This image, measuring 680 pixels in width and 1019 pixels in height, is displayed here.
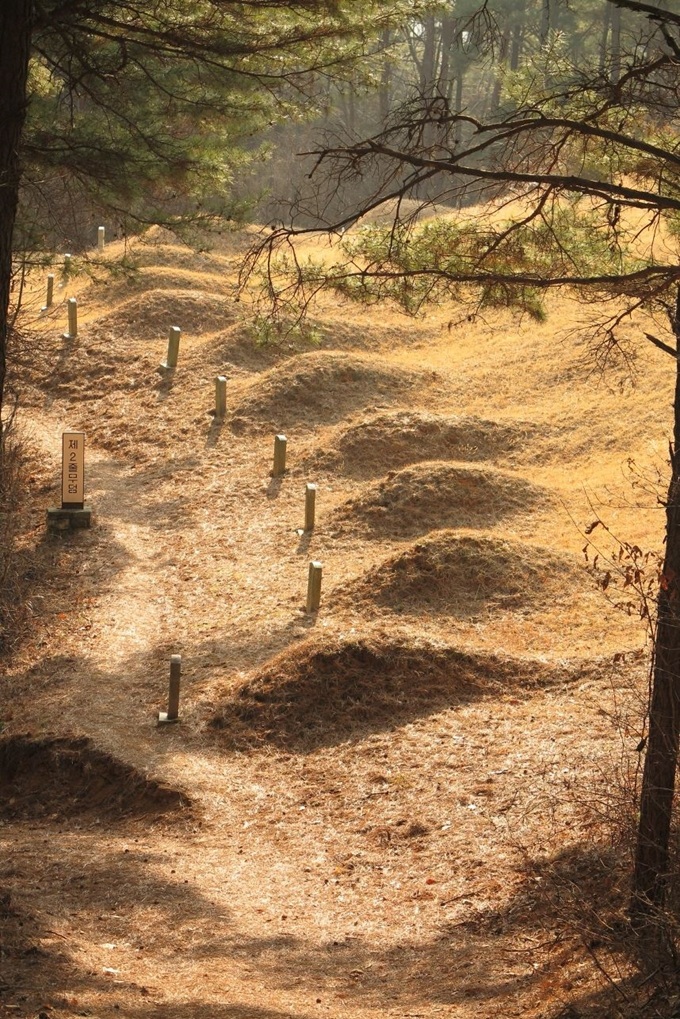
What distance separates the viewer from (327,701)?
10578 millimetres

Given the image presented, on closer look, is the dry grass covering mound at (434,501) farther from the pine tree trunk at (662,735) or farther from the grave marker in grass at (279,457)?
the pine tree trunk at (662,735)

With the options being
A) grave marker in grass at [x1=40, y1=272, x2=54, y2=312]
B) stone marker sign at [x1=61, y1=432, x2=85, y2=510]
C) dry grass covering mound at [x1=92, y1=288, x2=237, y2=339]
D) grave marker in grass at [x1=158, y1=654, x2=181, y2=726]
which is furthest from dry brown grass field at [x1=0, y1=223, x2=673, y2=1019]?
grave marker in grass at [x1=40, y1=272, x2=54, y2=312]

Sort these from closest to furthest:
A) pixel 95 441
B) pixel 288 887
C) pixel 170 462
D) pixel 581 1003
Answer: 1. pixel 581 1003
2. pixel 288 887
3. pixel 170 462
4. pixel 95 441

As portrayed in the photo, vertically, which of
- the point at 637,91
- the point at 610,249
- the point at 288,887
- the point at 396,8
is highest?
the point at 396,8

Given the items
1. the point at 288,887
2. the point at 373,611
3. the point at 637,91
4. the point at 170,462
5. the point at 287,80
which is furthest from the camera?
the point at 170,462

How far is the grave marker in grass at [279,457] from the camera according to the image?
17594mm

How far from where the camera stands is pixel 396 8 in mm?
9219

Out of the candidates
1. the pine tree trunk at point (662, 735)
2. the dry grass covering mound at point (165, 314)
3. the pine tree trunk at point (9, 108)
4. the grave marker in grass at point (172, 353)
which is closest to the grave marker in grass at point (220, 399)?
the grave marker in grass at point (172, 353)

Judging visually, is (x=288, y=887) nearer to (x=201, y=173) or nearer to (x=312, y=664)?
(x=312, y=664)

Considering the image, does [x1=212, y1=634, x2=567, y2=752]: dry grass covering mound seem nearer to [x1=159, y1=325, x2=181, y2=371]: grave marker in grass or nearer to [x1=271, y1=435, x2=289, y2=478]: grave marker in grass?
[x1=271, y1=435, x2=289, y2=478]: grave marker in grass

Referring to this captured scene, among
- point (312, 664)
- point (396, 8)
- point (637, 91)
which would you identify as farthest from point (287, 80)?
point (312, 664)

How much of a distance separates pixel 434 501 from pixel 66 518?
5.08 metres

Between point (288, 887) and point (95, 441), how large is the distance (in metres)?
13.2

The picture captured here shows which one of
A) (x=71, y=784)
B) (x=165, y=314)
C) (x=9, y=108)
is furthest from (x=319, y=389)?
(x=9, y=108)
